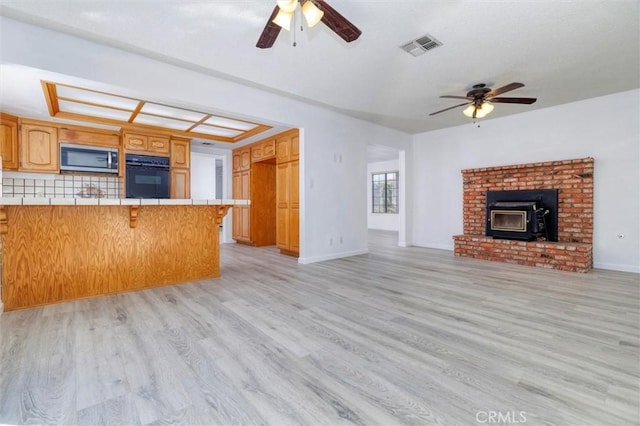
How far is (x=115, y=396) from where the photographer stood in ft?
4.93

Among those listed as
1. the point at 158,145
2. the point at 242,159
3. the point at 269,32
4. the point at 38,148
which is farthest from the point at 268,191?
the point at 269,32

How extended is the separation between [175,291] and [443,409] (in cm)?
292

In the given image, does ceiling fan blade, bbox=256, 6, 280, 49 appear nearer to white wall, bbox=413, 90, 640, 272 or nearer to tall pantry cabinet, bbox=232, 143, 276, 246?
tall pantry cabinet, bbox=232, 143, 276, 246

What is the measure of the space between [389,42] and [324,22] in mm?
1012

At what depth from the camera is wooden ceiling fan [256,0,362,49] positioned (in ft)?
6.62

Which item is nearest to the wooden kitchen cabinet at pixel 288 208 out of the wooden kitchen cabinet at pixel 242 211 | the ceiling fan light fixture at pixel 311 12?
the wooden kitchen cabinet at pixel 242 211

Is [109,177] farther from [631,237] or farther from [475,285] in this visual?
[631,237]

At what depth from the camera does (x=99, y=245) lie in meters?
3.16

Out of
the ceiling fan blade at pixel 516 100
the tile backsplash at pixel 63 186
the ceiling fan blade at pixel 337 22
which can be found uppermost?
the ceiling fan blade at pixel 516 100

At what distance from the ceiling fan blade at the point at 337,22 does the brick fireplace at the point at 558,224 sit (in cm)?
433

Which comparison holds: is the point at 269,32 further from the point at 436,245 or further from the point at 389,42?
the point at 436,245

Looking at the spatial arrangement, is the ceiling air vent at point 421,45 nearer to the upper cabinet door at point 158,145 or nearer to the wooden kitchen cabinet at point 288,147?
the wooden kitchen cabinet at point 288,147

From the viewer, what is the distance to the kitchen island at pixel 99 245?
274 cm

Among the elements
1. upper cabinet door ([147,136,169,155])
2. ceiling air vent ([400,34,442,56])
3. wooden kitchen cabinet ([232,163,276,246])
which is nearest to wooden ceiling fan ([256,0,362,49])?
ceiling air vent ([400,34,442,56])
